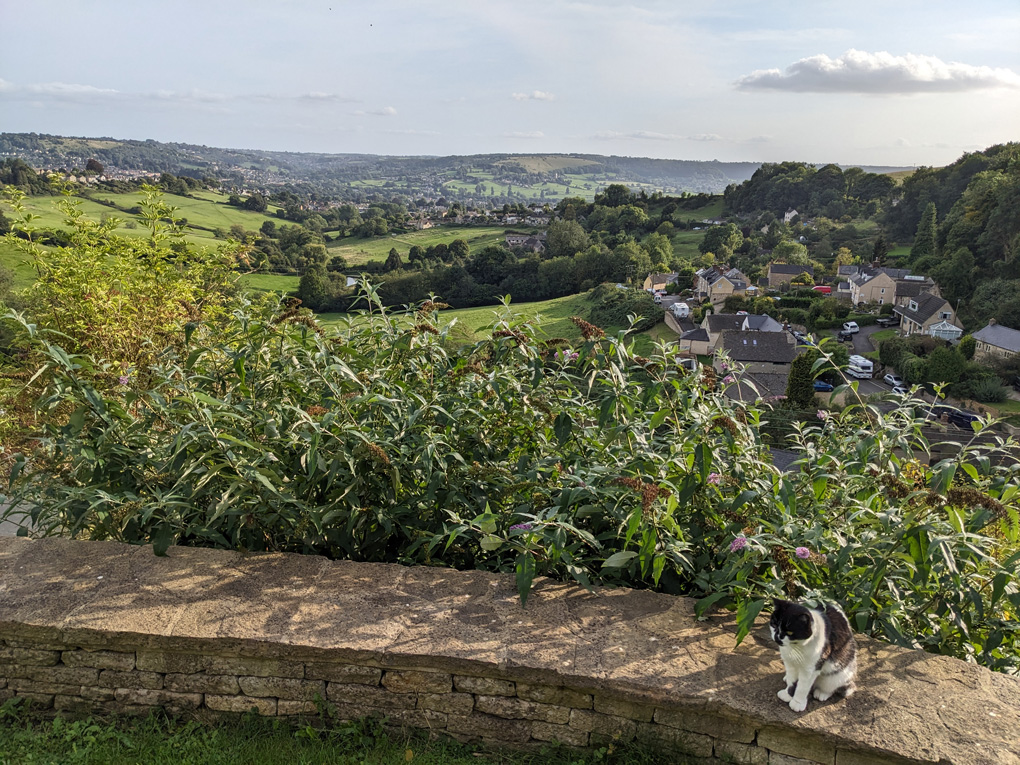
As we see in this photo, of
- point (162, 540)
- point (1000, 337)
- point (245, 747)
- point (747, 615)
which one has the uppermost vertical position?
point (747, 615)

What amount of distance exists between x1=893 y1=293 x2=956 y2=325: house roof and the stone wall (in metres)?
44.4

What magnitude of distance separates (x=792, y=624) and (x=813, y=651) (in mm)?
86

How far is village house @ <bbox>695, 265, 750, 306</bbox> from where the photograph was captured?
154ft

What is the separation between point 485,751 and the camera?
80.2 inches

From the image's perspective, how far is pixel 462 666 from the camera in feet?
6.52

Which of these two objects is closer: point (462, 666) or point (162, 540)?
point (462, 666)

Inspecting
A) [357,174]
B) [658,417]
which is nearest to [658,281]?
[658,417]

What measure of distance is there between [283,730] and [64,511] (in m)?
1.25

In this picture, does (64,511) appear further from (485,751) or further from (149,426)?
(485,751)

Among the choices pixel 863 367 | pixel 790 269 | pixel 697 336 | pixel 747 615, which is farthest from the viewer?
pixel 790 269

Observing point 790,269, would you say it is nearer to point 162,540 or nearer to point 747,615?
point 747,615

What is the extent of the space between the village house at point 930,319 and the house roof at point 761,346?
42.5 ft

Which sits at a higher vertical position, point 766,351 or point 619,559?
point 619,559

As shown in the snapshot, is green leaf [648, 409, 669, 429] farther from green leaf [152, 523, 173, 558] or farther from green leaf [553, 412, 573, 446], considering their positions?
green leaf [152, 523, 173, 558]
